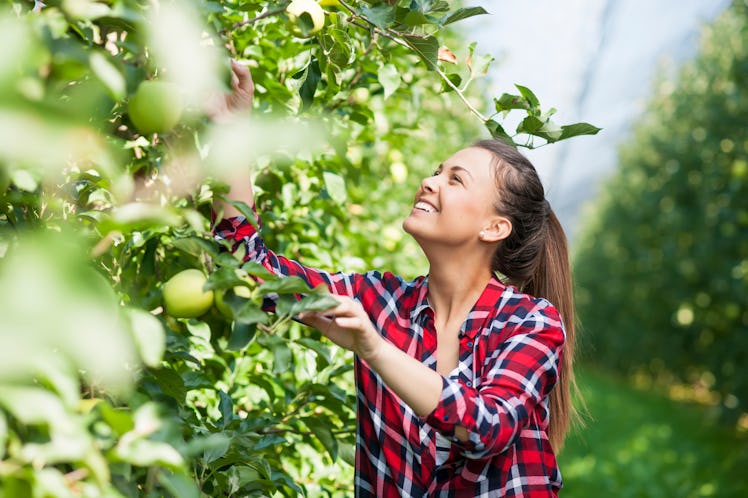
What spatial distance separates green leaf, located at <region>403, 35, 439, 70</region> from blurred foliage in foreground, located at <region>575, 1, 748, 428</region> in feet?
16.7

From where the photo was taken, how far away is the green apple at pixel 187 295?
45.1 inches

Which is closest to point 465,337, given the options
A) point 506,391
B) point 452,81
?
point 506,391

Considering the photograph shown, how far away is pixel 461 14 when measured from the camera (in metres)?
1.34

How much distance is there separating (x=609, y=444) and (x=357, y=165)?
628 centimetres

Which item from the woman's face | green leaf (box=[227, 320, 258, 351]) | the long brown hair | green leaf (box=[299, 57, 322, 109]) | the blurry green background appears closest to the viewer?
the blurry green background

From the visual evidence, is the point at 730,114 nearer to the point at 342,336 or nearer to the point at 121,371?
the point at 342,336

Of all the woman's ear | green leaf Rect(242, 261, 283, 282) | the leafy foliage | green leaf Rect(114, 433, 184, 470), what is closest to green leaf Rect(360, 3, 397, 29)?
the leafy foliage

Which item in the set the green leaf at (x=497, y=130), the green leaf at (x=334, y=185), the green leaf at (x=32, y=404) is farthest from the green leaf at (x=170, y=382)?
the green leaf at (x=334, y=185)

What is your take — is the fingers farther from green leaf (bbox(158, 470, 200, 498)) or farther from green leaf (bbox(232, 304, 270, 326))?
green leaf (bbox(158, 470, 200, 498))

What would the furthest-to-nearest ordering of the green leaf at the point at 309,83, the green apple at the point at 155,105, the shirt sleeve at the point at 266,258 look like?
1. the shirt sleeve at the point at 266,258
2. the green leaf at the point at 309,83
3. the green apple at the point at 155,105

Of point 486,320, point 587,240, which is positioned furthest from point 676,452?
point 587,240

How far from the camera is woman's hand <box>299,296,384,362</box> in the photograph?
1.16 meters

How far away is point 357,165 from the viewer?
115 inches

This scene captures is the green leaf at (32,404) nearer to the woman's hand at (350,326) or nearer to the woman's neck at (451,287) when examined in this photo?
the woman's hand at (350,326)
